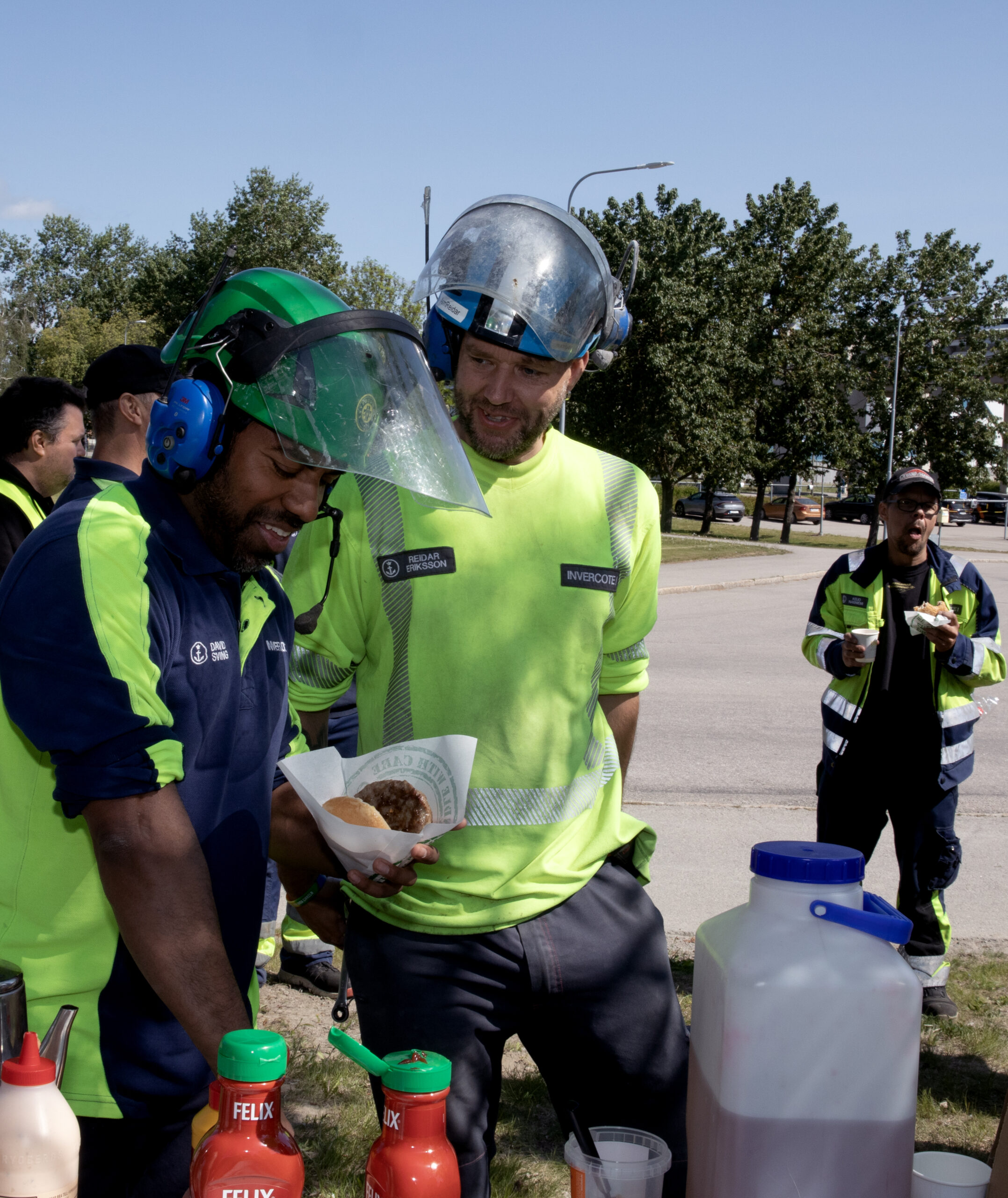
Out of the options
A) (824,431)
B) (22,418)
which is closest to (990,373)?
(824,431)

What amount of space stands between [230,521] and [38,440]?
12.7ft

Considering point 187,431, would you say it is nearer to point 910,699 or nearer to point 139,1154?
point 139,1154

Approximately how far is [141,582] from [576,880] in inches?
42.7

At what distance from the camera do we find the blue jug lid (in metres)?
1.42

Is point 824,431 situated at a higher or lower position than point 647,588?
higher

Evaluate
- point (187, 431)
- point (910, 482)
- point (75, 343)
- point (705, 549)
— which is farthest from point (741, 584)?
point (75, 343)

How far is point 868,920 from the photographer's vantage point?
4.53 ft

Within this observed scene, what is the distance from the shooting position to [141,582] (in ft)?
5.22

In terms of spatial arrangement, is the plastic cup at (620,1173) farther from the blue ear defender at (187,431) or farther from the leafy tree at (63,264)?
the leafy tree at (63,264)

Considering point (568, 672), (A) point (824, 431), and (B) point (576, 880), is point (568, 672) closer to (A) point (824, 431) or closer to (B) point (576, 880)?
(B) point (576, 880)

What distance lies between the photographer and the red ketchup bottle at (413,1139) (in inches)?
49.4

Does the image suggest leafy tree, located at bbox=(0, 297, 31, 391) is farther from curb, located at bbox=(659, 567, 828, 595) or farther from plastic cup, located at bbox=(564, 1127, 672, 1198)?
plastic cup, located at bbox=(564, 1127, 672, 1198)

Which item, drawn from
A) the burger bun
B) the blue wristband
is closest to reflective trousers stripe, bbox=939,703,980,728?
the blue wristband

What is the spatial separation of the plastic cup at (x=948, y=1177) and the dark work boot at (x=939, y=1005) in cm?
332
